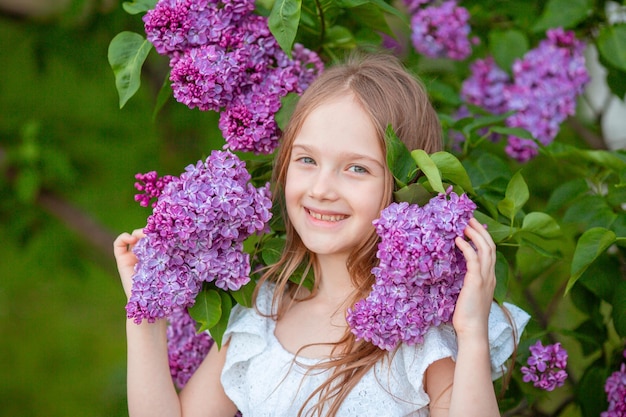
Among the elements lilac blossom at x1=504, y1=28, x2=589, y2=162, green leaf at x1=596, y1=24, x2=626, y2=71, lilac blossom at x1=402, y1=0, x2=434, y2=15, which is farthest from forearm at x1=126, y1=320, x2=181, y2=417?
green leaf at x1=596, y1=24, x2=626, y2=71

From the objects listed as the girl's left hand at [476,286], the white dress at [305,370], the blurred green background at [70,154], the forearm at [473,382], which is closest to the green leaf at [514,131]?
the white dress at [305,370]

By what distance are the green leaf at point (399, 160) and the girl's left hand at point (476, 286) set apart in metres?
0.18

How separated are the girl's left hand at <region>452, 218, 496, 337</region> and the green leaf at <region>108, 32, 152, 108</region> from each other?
84 cm

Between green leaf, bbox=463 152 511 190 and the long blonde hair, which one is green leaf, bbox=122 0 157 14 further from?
green leaf, bbox=463 152 511 190

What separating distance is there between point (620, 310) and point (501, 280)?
422mm

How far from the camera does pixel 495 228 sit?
1907 mm

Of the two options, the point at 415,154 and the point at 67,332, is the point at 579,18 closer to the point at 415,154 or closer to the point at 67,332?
the point at 415,154

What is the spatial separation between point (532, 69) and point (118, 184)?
2153 mm

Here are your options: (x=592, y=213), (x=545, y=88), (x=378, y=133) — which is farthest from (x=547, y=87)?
(x=378, y=133)

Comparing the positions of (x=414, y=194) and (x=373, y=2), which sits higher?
(x=373, y=2)

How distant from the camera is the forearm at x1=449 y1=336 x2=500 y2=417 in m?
1.75

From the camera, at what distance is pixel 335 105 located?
1.96 metres

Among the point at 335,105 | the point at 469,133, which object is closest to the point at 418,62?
the point at 469,133

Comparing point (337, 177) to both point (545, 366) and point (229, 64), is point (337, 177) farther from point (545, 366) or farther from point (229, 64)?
point (545, 366)
